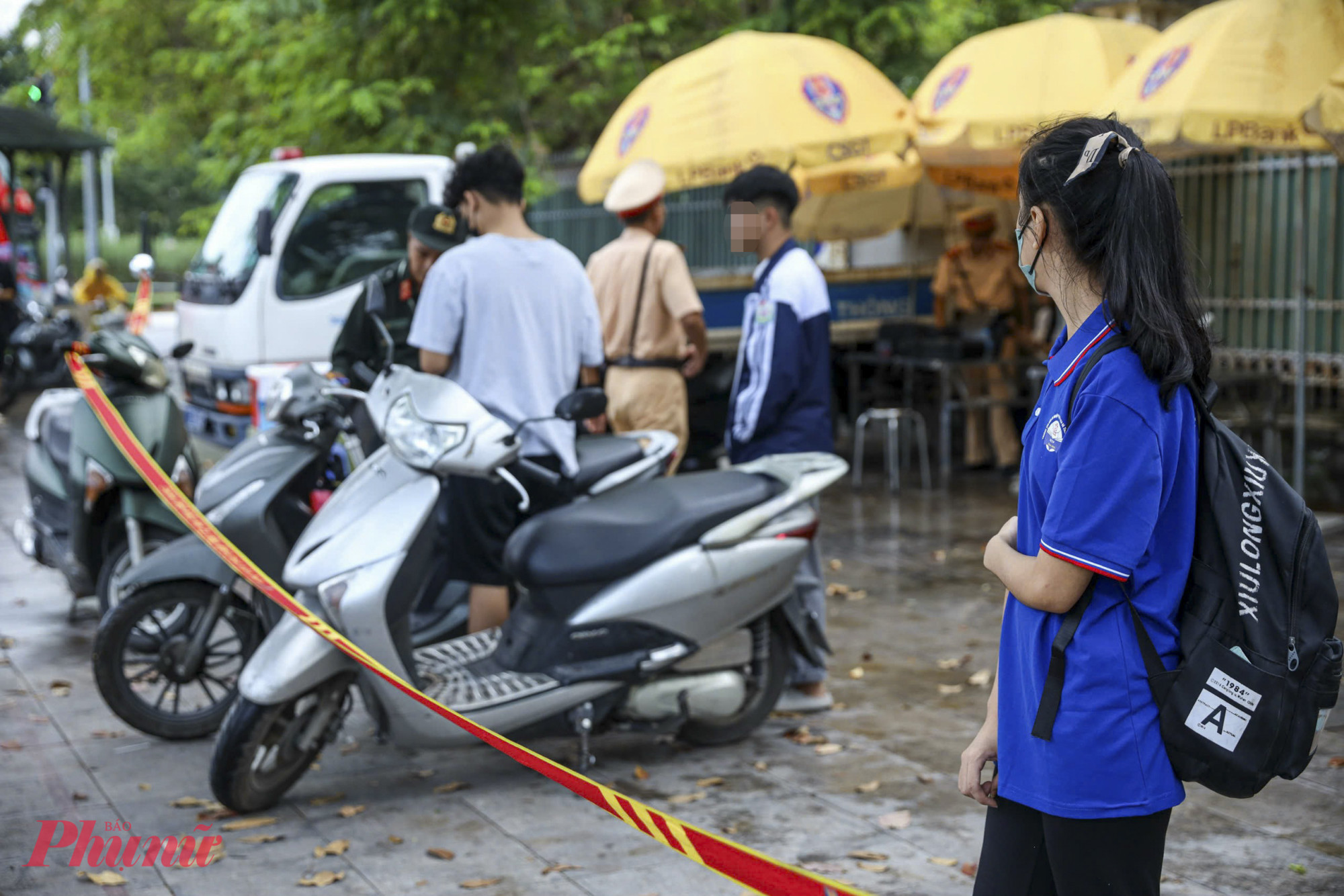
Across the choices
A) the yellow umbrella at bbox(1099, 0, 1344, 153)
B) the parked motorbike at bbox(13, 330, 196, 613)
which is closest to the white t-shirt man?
the parked motorbike at bbox(13, 330, 196, 613)

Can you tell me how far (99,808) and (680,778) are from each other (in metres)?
1.85

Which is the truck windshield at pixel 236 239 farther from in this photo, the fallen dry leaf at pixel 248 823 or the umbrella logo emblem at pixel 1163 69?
the fallen dry leaf at pixel 248 823

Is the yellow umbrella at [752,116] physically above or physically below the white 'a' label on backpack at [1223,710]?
above

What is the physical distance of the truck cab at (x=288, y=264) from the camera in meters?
9.25

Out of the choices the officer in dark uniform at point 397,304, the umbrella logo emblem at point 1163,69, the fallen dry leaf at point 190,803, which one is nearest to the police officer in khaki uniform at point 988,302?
the umbrella logo emblem at point 1163,69

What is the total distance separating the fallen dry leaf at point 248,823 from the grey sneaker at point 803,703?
1925 millimetres

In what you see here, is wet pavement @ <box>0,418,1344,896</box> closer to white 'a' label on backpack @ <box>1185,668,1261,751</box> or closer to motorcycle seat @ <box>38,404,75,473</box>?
motorcycle seat @ <box>38,404,75,473</box>

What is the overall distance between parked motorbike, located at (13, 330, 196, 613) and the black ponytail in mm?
4916

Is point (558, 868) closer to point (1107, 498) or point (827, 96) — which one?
point (1107, 498)

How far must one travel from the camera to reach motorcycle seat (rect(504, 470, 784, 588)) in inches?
179

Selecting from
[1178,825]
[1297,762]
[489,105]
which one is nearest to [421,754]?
[1178,825]

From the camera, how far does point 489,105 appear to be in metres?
13.2

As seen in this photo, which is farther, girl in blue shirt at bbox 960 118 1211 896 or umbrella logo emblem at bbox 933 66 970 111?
umbrella logo emblem at bbox 933 66 970 111

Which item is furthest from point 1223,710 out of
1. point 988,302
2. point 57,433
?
point 988,302
